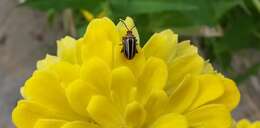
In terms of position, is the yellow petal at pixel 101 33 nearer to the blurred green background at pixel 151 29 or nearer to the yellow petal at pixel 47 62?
the yellow petal at pixel 47 62


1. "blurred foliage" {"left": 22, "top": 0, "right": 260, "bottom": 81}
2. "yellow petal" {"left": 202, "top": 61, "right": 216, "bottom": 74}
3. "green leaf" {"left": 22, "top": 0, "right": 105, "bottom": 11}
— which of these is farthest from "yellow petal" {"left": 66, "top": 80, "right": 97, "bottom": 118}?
"green leaf" {"left": 22, "top": 0, "right": 105, "bottom": 11}

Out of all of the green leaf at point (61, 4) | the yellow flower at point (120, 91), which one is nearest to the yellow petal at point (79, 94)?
the yellow flower at point (120, 91)

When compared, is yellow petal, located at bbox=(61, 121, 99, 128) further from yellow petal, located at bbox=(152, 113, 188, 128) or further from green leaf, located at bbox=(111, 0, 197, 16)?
green leaf, located at bbox=(111, 0, 197, 16)

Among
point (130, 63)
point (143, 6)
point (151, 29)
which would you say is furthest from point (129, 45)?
point (151, 29)

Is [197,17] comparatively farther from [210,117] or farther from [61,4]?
[210,117]

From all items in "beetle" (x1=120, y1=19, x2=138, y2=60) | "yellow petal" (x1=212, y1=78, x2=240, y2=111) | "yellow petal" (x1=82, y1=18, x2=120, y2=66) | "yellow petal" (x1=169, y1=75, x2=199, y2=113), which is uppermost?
"yellow petal" (x1=82, y1=18, x2=120, y2=66)

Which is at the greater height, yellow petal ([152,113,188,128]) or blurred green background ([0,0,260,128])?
yellow petal ([152,113,188,128])
